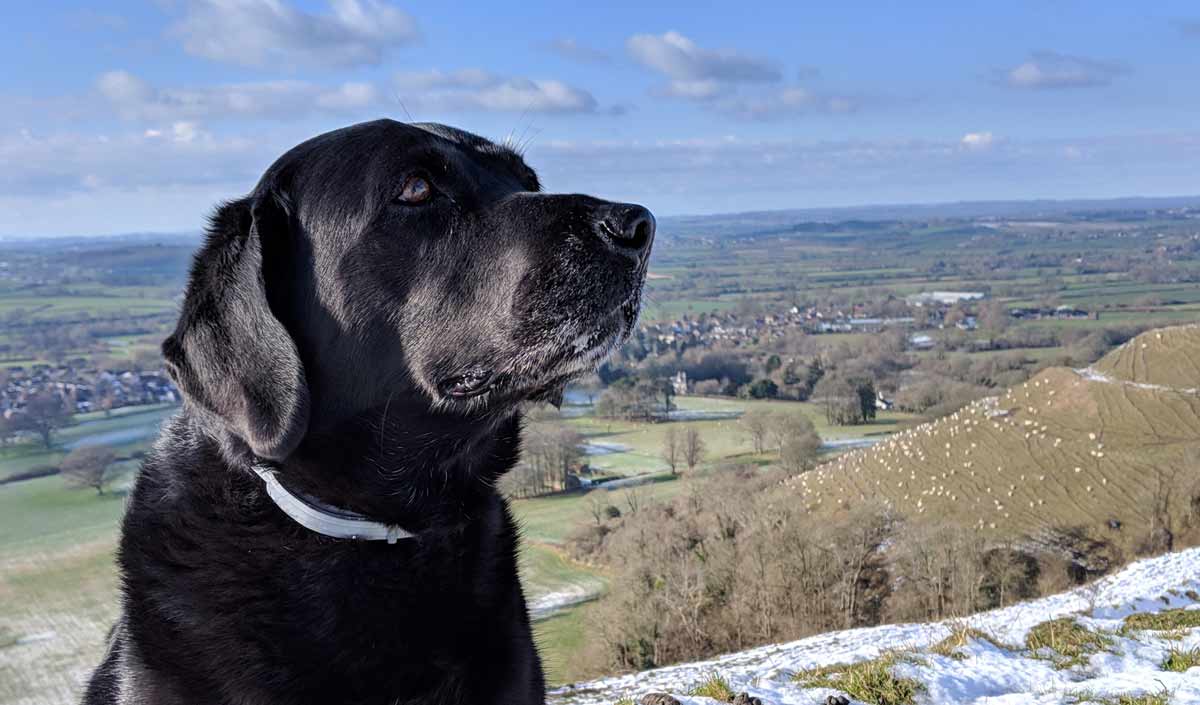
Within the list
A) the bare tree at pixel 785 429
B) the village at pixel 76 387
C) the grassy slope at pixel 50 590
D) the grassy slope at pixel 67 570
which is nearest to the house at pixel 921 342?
the bare tree at pixel 785 429

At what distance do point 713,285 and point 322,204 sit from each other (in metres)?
120

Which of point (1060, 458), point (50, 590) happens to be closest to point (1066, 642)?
point (50, 590)

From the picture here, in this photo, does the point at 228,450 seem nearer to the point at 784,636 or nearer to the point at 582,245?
the point at 582,245

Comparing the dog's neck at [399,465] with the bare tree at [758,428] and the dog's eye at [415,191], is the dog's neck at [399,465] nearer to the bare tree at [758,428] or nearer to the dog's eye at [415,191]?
the dog's eye at [415,191]

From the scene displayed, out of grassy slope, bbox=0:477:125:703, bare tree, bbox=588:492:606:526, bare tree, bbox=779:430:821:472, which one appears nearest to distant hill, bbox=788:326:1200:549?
bare tree, bbox=779:430:821:472

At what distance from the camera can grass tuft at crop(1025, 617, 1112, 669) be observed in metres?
7.30

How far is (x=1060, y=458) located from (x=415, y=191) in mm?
50587

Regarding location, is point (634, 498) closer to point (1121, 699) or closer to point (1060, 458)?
point (1060, 458)

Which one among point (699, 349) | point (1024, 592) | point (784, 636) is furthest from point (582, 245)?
point (699, 349)

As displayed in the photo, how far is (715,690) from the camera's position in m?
6.12

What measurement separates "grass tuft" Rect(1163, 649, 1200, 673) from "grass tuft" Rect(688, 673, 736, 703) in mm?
3594

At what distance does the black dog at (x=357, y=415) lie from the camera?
2846 millimetres

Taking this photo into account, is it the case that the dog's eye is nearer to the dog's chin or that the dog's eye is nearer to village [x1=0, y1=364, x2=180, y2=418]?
the dog's chin

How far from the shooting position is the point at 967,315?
367 ft
